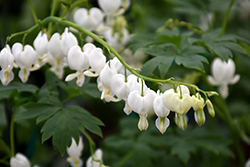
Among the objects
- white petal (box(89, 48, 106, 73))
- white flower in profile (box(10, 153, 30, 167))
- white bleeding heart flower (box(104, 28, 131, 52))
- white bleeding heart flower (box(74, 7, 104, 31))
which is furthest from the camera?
white bleeding heart flower (box(104, 28, 131, 52))

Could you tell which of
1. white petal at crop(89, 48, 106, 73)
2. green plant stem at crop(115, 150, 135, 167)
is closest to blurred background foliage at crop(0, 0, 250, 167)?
green plant stem at crop(115, 150, 135, 167)

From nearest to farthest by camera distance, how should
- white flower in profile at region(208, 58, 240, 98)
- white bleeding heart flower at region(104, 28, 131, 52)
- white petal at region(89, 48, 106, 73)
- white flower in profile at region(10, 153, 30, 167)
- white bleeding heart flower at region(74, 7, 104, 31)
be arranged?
white petal at region(89, 48, 106, 73) → white flower in profile at region(10, 153, 30, 167) → white bleeding heart flower at region(74, 7, 104, 31) → white flower in profile at region(208, 58, 240, 98) → white bleeding heart flower at region(104, 28, 131, 52)

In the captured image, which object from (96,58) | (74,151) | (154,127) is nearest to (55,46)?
(96,58)

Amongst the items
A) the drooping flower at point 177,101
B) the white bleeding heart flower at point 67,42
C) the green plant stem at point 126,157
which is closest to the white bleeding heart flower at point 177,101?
the drooping flower at point 177,101

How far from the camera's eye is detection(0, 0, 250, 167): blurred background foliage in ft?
4.46

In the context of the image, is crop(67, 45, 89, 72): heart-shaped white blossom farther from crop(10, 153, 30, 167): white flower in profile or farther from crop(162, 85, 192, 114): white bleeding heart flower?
crop(10, 153, 30, 167): white flower in profile

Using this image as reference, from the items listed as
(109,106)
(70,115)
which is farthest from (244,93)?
(70,115)

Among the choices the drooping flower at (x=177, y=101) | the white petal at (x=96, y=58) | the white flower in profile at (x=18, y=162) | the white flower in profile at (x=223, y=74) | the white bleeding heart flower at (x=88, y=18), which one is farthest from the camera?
the white flower in profile at (x=223, y=74)

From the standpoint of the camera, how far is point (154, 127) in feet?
5.09

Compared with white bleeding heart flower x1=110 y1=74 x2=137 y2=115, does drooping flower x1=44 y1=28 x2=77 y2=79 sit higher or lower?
higher

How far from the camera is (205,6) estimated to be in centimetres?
160

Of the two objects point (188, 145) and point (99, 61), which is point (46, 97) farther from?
point (188, 145)

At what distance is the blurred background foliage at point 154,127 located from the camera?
1.36 m

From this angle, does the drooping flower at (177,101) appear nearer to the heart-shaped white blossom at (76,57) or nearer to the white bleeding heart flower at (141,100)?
the white bleeding heart flower at (141,100)
